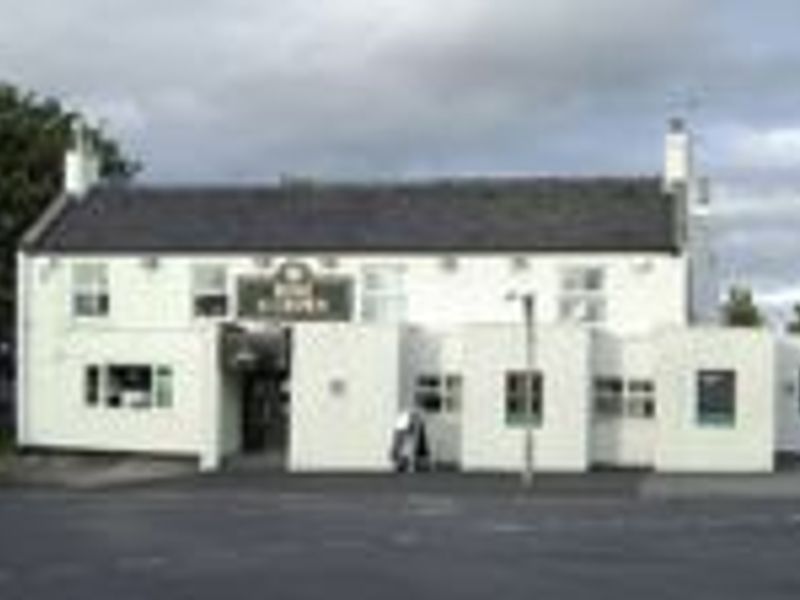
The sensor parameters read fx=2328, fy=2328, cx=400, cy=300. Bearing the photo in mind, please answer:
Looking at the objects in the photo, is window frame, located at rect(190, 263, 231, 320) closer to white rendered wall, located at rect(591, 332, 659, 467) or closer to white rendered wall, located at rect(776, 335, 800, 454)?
white rendered wall, located at rect(591, 332, 659, 467)

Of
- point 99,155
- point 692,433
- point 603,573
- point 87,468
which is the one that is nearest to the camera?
point 603,573

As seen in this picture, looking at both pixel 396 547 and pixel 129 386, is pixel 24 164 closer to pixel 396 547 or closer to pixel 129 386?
pixel 129 386

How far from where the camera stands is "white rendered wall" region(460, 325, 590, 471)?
55750mm

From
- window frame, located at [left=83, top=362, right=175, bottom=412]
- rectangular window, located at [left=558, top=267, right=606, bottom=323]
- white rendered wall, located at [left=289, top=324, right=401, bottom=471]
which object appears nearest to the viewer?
white rendered wall, located at [left=289, top=324, right=401, bottom=471]

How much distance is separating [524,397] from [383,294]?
18.1 ft

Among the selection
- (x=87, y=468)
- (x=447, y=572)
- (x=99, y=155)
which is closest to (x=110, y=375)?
(x=87, y=468)

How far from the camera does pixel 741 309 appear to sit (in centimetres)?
11162

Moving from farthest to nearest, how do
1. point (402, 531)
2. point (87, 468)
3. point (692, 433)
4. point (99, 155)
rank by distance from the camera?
point (99, 155)
point (87, 468)
point (692, 433)
point (402, 531)

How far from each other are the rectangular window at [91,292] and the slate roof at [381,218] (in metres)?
0.55

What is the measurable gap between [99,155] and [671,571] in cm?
5713

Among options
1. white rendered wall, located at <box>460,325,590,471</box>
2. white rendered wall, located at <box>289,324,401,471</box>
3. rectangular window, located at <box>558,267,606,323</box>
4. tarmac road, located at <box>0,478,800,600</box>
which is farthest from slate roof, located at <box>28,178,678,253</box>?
tarmac road, located at <box>0,478,800,600</box>

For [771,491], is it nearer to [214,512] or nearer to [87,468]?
[214,512]

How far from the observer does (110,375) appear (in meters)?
61.3

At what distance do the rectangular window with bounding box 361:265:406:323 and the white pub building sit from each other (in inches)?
2.2
